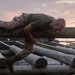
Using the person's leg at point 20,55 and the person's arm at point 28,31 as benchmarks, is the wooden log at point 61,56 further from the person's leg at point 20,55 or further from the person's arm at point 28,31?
the person's arm at point 28,31

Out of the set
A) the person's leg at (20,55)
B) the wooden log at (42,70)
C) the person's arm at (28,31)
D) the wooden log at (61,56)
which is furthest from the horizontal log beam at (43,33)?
the wooden log at (42,70)

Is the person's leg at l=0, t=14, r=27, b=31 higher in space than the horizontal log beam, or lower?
higher

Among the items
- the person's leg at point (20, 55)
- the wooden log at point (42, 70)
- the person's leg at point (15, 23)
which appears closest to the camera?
the person's leg at point (15, 23)

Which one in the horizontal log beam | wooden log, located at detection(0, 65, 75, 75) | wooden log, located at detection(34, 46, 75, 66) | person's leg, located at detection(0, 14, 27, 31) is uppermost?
person's leg, located at detection(0, 14, 27, 31)

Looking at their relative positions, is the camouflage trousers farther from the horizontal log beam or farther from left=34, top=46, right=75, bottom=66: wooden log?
left=34, top=46, right=75, bottom=66: wooden log

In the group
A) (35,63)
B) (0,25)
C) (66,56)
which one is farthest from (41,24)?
(66,56)

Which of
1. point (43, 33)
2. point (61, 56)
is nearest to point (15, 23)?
point (43, 33)

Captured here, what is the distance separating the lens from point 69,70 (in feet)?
33.1

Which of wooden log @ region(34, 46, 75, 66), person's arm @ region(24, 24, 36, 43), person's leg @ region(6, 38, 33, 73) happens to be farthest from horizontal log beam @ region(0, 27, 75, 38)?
wooden log @ region(34, 46, 75, 66)

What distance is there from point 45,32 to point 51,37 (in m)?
0.22

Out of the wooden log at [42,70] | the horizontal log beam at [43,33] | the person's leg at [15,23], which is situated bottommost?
the wooden log at [42,70]

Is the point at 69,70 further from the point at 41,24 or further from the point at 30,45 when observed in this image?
the point at 41,24

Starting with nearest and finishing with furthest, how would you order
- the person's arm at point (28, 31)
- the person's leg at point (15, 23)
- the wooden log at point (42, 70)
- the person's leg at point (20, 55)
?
the person's arm at point (28, 31)
the person's leg at point (15, 23)
the person's leg at point (20, 55)
the wooden log at point (42, 70)

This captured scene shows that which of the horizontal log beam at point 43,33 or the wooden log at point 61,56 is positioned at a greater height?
the horizontal log beam at point 43,33
